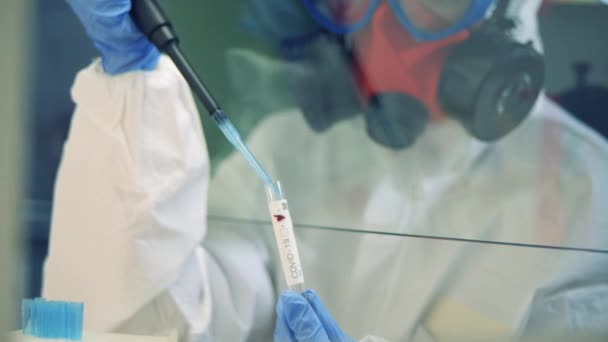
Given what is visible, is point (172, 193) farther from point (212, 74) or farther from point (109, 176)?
point (212, 74)

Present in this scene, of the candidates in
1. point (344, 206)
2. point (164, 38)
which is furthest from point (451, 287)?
point (164, 38)

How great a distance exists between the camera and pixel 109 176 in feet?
3.45

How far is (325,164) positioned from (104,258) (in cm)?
48

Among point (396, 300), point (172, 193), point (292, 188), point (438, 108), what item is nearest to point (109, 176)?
point (172, 193)

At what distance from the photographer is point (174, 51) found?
0.94 meters

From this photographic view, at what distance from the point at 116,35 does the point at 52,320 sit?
41 cm

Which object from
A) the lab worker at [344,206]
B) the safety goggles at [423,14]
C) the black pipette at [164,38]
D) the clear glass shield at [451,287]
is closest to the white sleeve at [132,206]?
the lab worker at [344,206]

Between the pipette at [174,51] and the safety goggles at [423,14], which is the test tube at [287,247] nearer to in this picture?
the pipette at [174,51]

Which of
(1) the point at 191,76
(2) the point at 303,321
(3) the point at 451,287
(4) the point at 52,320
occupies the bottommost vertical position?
(3) the point at 451,287

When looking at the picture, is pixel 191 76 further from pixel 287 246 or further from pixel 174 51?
pixel 287 246

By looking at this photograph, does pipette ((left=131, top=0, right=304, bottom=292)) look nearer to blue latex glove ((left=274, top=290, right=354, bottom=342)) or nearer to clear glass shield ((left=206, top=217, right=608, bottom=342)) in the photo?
blue latex glove ((left=274, top=290, right=354, bottom=342))

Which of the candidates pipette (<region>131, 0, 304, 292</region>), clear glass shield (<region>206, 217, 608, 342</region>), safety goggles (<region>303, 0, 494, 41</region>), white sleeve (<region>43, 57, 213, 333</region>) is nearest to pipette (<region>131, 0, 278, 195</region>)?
pipette (<region>131, 0, 304, 292</region>)

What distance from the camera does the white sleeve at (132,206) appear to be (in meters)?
1.02

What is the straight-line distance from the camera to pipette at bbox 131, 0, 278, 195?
929mm
